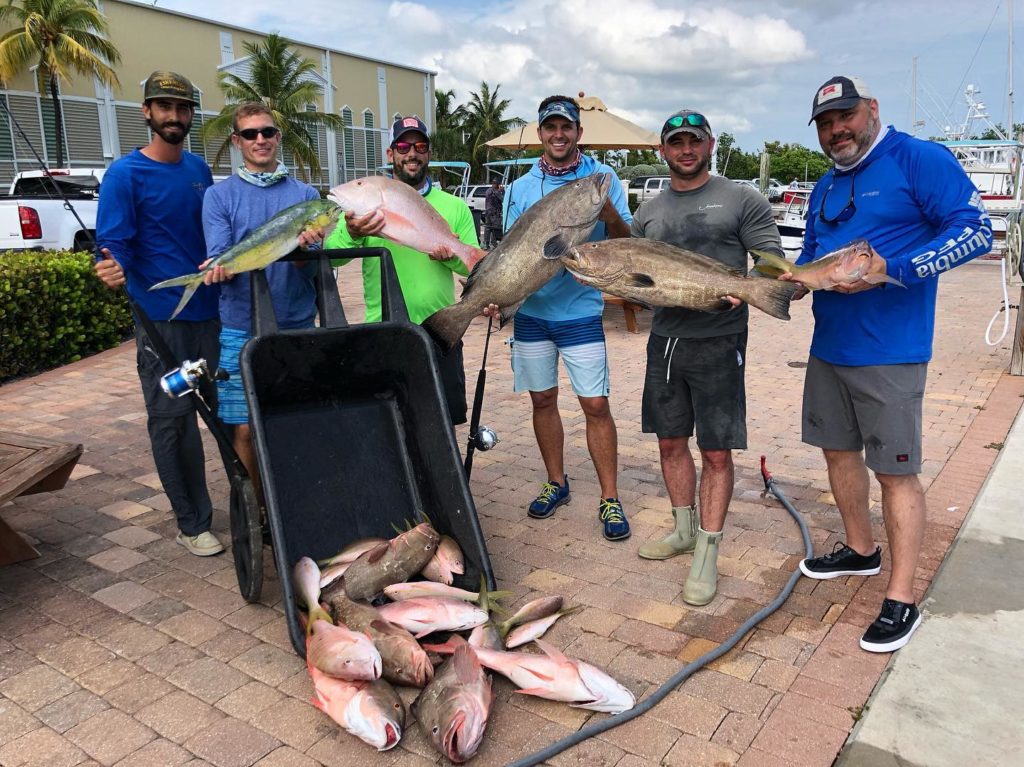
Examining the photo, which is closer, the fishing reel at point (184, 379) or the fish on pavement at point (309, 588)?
the fish on pavement at point (309, 588)

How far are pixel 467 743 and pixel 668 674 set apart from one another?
2.81 feet

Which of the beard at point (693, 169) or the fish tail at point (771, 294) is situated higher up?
the beard at point (693, 169)

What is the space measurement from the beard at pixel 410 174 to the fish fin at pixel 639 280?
4.38 feet

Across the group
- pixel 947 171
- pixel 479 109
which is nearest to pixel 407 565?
pixel 947 171

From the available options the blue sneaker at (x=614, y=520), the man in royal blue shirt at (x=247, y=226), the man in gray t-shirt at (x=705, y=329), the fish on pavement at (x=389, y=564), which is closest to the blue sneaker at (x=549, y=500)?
the blue sneaker at (x=614, y=520)

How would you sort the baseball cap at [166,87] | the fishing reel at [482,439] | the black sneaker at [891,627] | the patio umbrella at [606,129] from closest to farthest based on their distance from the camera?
1. the black sneaker at [891,627]
2. the baseball cap at [166,87]
3. the fishing reel at [482,439]
4. the patio umbrella at [606,129]

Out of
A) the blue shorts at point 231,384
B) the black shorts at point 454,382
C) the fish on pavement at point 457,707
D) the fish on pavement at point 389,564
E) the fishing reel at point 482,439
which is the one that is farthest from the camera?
the black shorts at point 454,382

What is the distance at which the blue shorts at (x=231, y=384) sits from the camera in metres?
3.64

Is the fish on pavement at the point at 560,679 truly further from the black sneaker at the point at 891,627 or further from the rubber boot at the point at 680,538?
the rubber boot at the point at 680,538

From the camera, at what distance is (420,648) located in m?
2.71

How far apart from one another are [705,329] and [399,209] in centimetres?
143

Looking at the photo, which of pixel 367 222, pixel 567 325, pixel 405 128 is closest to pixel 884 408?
pixel 567 325

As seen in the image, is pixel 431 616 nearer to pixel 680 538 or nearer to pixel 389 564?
pixel 389 564

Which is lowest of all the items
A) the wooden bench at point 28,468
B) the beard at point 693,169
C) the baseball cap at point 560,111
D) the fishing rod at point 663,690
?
the fishing rod at point 663,690
